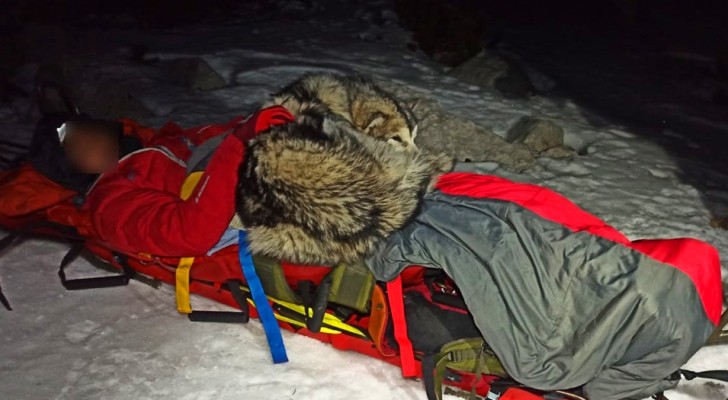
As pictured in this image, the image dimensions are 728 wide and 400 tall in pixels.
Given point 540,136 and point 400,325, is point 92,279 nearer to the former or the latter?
point 400,325

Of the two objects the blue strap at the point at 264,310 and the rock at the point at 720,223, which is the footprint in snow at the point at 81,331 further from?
the rock at the point at 720,223

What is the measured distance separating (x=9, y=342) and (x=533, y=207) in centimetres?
170

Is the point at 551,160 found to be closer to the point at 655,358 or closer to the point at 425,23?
the point at 655,358

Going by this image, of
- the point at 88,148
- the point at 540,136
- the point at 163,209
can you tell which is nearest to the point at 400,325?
the point at 163,209

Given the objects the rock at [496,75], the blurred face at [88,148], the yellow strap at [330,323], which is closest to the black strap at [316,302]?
the yellow strap at [330,323]

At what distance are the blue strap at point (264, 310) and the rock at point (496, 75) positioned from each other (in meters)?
3.63

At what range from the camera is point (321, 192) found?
67.6 inches

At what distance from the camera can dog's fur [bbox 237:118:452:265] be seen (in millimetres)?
1715

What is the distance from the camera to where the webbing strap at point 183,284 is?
6.64 ft

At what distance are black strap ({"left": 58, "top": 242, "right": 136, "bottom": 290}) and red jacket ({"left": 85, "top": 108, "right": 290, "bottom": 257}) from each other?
165 mm

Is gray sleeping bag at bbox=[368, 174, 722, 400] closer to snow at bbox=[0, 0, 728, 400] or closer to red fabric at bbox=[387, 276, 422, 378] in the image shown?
red fabric at bbox=[387, 276, 422, 378]

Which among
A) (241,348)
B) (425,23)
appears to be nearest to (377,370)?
(241,348)

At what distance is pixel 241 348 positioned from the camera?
198cm

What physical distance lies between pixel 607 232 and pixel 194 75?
3611 millimetres
